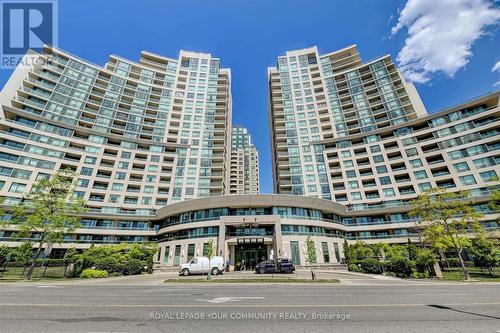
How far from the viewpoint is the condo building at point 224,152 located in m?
44.4

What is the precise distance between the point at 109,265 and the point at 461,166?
70607 millimetres

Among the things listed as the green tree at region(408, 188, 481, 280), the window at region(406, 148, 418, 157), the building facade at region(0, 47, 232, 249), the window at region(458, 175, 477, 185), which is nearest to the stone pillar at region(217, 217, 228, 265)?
the building facade at region(0, 47, 232, 249)

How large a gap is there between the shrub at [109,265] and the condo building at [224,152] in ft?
42.1

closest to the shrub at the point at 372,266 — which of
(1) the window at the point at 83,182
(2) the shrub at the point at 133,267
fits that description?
(2) the shrub at the point at 133,267

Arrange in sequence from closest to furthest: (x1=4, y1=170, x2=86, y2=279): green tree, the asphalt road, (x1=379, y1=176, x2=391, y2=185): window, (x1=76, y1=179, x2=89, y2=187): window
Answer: the asphalt road
(x1=4, y1=170, x2=86, y2=279): green tree
(x1=76, y1=179, x2=89, y2=187): window
(x1=379, y1=176, x2=391, y2=185): window

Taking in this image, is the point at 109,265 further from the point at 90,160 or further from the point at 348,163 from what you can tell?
the point at 348,163

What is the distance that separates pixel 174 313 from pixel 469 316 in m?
9.69

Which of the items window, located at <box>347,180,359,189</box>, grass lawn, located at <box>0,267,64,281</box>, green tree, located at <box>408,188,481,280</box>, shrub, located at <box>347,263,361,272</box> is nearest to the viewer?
grass lawn, located at <box>0,267,64,281</box>

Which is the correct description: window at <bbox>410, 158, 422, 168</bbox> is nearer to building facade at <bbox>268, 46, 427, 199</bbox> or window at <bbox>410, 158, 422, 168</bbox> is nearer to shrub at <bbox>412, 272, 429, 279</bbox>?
building facade at <bbox>268, 46, 427, 199</bbox>

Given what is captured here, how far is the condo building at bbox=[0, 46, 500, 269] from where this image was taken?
44406mm

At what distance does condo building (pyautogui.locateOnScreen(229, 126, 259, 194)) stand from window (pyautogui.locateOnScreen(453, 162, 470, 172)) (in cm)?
8707

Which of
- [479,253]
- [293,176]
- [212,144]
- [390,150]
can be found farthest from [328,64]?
[479,253]

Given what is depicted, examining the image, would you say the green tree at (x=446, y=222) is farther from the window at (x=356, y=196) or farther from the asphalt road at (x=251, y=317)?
the window at (x=356, y=196)

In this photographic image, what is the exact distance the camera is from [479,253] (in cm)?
2723
